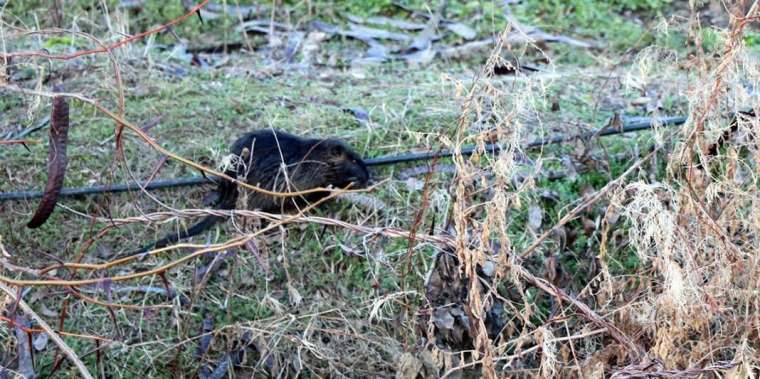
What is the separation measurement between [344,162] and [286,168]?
32cm

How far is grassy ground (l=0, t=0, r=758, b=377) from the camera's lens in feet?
14.3

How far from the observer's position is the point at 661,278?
427cm

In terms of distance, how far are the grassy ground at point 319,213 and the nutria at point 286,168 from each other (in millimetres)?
127

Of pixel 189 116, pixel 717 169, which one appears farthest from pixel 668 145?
pixel 189 116

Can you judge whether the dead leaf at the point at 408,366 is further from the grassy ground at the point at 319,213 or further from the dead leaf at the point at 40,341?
the dead leaf at the point at 40,341

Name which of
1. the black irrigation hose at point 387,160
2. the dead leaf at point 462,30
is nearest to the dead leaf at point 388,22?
the dead leaf at point 462,30

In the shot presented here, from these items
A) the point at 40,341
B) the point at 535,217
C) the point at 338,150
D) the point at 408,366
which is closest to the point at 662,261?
the point at 408,366

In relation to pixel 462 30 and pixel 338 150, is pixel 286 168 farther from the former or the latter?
pixel 462 30

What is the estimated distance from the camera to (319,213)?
523 centimetres

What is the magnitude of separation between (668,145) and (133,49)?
361cm

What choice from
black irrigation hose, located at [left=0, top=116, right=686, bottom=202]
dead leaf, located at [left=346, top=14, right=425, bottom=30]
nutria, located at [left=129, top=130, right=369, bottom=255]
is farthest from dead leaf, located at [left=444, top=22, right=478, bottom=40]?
nutria, located at [left=129, top=130, right=369, bottom=255]

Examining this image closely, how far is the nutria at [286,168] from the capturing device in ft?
17.0

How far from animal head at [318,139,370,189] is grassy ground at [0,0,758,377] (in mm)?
125

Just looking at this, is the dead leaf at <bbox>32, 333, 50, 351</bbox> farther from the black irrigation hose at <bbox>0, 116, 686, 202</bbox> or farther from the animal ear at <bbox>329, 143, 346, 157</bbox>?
the animal ear at <bbox>329, 143, 346, 157</bbox>
